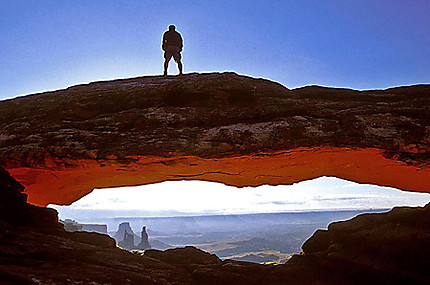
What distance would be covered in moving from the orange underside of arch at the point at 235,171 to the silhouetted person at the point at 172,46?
7318mm

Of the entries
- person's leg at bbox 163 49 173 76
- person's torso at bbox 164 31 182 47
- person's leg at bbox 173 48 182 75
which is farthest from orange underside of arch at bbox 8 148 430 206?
person's torso at bbox 164 31 182 47

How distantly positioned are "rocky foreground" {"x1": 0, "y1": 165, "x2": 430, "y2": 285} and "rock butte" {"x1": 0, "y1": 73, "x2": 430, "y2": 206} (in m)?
1.61

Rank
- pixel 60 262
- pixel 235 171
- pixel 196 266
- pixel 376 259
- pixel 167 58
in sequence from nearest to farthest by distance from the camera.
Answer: pixel 60 262, pixel 376 259, pixel 196 266, pixel 235 171, pixel 167 58

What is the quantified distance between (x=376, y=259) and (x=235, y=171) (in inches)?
194

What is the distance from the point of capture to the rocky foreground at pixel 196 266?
229 inches

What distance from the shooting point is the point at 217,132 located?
296 inches

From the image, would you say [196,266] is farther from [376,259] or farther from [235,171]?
[376,259]

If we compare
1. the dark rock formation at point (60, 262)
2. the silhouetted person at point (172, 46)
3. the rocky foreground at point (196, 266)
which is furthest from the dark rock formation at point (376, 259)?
the silhouetted person at point (172, 46)

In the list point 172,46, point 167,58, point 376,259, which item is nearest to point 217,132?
point 376,259

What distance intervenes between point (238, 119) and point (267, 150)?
139 cm

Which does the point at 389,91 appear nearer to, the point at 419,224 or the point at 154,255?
the point at 419,224

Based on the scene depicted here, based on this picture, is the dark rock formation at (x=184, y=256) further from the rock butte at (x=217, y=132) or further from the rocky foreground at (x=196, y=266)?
the rock butte at (x=217, y=132)

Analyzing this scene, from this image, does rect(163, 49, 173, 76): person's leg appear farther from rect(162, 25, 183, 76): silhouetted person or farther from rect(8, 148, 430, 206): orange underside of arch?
rect(8, 148, 430, 206): orange underside of arch

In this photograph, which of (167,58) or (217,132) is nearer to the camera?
(217,132)
